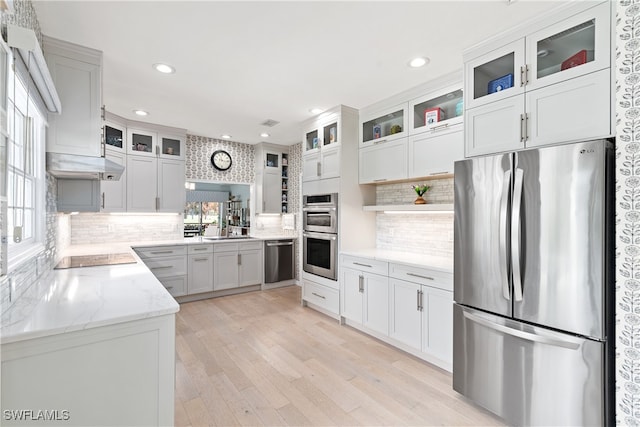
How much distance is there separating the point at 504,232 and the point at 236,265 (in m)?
4.00

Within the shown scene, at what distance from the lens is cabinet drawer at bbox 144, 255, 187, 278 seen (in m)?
4.29

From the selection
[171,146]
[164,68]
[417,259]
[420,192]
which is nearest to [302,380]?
[417,259]

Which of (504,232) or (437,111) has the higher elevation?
(437,111)

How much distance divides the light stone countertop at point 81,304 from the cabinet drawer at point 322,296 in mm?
2256

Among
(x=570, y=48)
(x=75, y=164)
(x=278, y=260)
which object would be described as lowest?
(x=278, y=260)

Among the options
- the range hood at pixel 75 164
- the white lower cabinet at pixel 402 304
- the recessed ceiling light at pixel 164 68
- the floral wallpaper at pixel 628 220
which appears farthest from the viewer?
the recessed ceiling light at pixel 164 68

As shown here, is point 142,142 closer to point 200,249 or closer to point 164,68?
point 200,249

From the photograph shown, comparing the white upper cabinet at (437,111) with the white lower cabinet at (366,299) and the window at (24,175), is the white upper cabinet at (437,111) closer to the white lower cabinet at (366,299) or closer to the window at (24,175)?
the white lower cabinet at (366,299)

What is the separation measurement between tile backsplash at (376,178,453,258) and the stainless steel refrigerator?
0.94 meters

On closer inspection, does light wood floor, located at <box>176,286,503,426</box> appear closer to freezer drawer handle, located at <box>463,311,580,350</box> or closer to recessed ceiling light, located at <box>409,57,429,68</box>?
freezer drawer handle, located at <box>463,311,580,350</box>

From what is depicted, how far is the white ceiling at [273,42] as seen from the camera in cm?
196

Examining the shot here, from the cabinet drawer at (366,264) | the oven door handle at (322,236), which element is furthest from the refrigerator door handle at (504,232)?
the oven door handle at (322,236)

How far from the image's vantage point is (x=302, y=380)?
2439 millimetres

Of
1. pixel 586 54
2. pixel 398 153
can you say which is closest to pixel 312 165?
pixel 398 153
